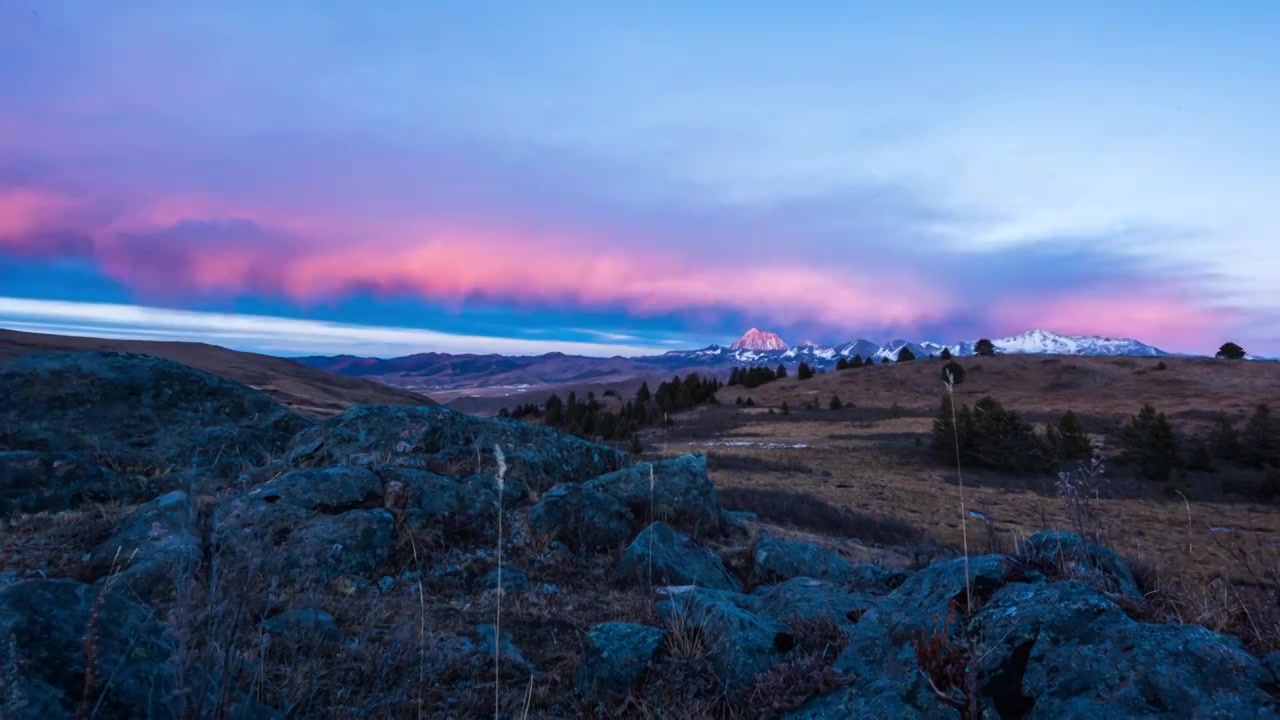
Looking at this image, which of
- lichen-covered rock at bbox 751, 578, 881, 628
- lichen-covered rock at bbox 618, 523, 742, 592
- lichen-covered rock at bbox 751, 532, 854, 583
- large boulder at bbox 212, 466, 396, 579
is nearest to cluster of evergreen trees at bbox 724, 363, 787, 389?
lichen-covered rock at bbox 751, 532, 854, 583

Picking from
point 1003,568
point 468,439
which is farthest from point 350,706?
point 468,439

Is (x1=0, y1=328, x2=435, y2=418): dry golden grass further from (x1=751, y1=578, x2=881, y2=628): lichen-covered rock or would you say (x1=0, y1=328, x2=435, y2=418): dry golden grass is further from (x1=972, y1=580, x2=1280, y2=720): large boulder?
(x1=972, y1=580, x2=1280, y2=720): large boulder

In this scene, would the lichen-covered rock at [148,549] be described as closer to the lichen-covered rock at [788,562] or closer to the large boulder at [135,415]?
the large boulder at [135,415]

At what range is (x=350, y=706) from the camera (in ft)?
11.0

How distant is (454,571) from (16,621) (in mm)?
4706

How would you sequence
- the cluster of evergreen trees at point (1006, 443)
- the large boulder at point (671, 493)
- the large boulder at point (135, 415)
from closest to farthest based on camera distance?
1. the large boulder at point (671, 493)
2. the large boulder at point (135, 415)
3. the cluster of evergreen trees at point (1006, 443)

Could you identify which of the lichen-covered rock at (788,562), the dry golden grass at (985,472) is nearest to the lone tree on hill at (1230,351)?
the dry golden grass at (985,472)

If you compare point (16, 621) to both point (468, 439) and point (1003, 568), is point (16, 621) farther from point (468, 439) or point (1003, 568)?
point (468, 439)

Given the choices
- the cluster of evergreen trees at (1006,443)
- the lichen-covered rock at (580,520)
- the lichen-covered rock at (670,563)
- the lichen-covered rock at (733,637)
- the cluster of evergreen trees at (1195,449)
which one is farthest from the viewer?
the cluster of evergreen trees at (1006,443)

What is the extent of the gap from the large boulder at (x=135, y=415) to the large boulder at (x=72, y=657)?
25.4ft

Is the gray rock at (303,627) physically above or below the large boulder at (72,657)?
below

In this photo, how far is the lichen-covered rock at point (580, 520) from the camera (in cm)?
813

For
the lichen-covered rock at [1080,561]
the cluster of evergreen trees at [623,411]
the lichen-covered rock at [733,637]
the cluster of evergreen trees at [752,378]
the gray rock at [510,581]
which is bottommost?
the cluster of evergreen trees at [623,411]

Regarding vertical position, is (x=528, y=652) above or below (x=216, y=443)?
below
